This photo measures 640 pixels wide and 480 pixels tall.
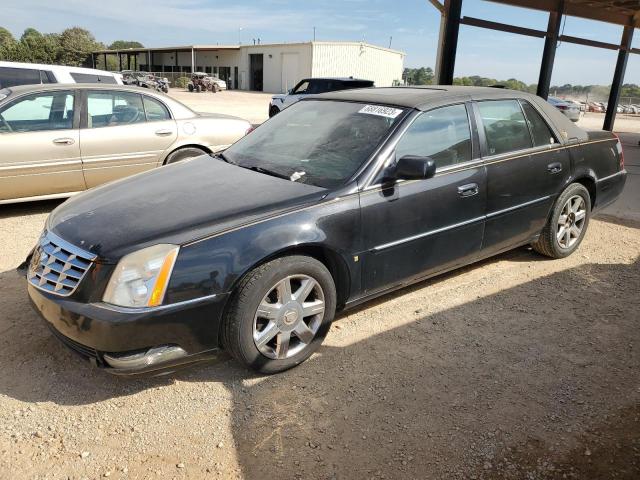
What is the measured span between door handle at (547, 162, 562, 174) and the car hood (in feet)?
7.63

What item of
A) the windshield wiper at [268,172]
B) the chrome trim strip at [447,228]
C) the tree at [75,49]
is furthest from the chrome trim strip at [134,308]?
the tree at [75,49]

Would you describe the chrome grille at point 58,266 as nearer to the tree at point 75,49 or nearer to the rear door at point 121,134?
the rear door at point 121,134

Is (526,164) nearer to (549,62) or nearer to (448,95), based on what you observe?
(448,95)

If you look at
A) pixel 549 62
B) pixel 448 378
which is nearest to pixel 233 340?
pixel 448 378

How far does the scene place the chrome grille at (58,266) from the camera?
8.44 feet

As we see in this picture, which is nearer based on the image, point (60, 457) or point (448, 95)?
point (60, 457)

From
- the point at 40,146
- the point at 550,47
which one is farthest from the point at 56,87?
the point at 550,47

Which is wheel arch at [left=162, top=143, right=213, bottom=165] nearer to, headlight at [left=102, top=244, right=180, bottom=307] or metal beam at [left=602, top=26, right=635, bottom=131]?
headlight at [left=102, top=244, right=180, bottom=307]

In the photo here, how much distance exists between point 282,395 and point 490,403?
1134mm

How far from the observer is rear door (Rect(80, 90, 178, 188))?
5.80 meters

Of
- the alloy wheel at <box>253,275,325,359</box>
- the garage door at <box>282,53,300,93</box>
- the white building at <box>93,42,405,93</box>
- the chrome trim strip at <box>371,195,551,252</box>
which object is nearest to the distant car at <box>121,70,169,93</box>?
the garage door at <box>282,53,300,93</box>

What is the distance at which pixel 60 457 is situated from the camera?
233 cm

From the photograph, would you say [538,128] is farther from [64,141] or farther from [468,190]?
[64,141]

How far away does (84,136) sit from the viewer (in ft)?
18.8
